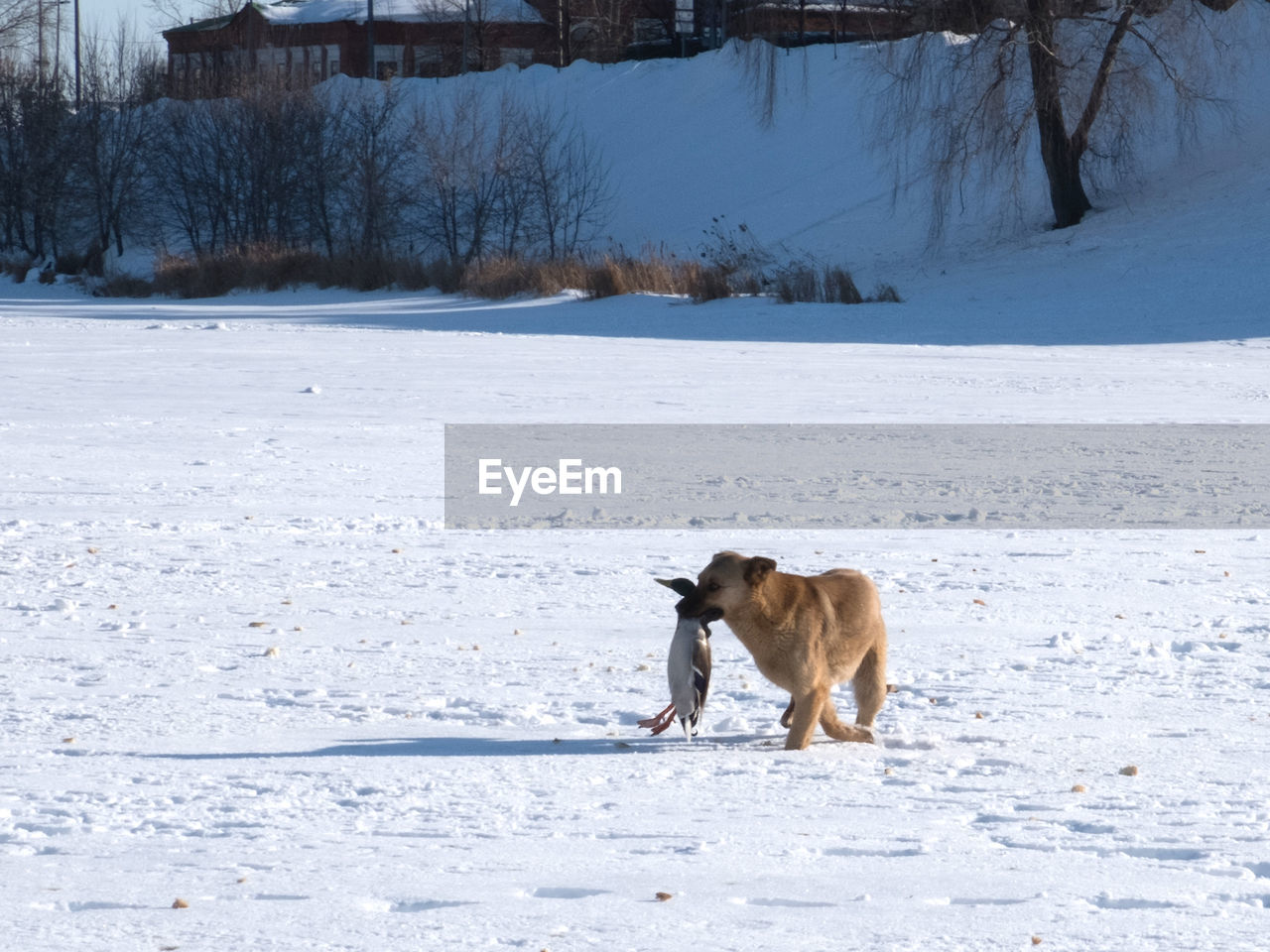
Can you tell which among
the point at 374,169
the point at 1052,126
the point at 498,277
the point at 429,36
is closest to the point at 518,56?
the point at 429,36

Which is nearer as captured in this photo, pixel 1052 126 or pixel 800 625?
pixel 800 625

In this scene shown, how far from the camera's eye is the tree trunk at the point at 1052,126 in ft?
89.0

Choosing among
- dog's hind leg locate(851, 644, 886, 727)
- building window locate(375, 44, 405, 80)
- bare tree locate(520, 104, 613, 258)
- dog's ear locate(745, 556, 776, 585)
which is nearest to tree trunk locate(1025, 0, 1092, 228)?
bare tree locate(520, 104, 613, 258)

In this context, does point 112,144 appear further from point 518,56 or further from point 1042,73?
point 1042,73

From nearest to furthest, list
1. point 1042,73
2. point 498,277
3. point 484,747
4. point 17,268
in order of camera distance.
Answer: point 484,747 → point 1042,73 → point 498,277 → point 17,268

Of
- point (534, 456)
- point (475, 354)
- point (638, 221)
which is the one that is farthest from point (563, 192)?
point (534, 456)

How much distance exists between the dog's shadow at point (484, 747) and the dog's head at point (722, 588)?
52 centimetres

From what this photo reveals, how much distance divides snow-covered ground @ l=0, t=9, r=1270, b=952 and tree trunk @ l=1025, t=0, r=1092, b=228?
62.2ft

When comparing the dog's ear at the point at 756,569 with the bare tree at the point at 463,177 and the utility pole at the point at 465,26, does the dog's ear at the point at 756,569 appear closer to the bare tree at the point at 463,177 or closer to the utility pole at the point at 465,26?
the bare tree at the point at 463,177

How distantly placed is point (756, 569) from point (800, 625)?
214mm

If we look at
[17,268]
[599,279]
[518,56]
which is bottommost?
[599,279]

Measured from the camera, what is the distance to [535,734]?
4.62m

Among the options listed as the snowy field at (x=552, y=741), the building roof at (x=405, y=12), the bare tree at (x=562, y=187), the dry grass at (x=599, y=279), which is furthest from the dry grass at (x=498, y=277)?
the building roof at (x=405, y=12)

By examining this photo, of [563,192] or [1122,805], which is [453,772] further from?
[563,192]
